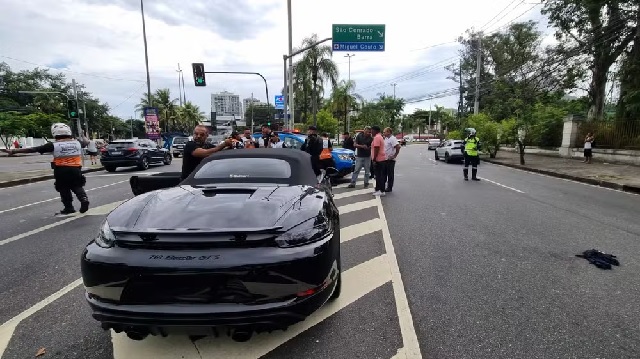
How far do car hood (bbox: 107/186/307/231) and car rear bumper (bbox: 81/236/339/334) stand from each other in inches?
9.1

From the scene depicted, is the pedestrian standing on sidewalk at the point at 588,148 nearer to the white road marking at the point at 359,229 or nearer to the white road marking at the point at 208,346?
the white road marking at the point at 359,229

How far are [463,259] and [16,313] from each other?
14.9ft

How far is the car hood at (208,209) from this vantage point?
8.57 ft

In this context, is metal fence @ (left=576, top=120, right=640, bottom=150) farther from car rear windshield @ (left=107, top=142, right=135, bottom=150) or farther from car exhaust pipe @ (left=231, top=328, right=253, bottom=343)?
car rear windshield @ (left=107, top=142, right=135, bottom=150)

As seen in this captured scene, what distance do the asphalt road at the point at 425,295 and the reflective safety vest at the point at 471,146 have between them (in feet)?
18.0

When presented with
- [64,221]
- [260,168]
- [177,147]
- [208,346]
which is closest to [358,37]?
[64,221]

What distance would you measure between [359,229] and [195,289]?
4083 mm

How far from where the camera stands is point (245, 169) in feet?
13.1

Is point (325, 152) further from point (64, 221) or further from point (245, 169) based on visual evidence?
point (245, 169)

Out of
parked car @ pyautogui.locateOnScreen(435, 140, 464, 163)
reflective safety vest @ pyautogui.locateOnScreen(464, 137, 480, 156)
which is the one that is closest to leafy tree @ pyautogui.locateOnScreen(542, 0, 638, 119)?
parked car @ pyautogui.locateOnScreen(435, 140, 464, 163)

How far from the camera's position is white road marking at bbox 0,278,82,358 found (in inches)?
115

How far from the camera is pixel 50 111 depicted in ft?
180

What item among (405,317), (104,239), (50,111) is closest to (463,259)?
(405,317)

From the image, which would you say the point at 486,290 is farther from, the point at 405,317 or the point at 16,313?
the point at 16,313
